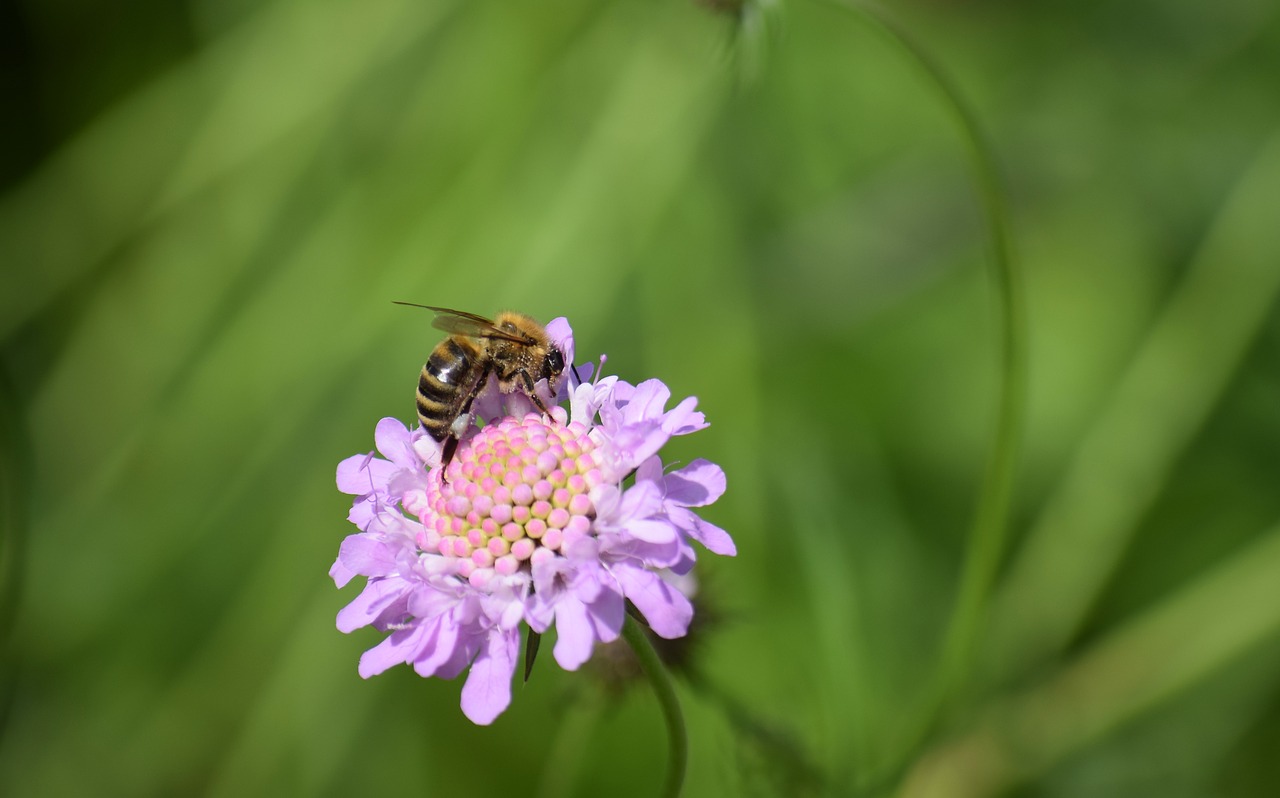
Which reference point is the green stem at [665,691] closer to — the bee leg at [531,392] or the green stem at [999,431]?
the bee leg at [531,392]

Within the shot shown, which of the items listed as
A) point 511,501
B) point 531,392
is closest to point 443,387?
point 531,392

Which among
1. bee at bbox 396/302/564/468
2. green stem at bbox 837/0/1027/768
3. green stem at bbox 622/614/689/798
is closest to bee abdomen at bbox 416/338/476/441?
bee at bbox 396/302/564/468

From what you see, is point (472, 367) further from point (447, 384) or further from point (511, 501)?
point (511, 501)

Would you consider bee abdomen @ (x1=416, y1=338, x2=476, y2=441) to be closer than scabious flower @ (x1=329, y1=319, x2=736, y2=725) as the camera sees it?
No

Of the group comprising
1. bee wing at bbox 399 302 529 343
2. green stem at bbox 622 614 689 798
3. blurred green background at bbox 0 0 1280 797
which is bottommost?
blurred green background at bbox 0 0 1280 797

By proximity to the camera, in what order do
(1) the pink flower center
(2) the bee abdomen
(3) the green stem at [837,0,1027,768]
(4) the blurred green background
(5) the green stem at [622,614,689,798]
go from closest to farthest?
(5) the green stem at [622,614,689,798], (1) the pink flower center, (2) the bee abdomen, (3) the green stem at [837,0,1027,768], (4) the blurred green background

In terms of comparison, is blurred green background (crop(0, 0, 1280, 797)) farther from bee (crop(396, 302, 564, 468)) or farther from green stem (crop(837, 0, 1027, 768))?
bee (crop(396, 302, 564, 468))

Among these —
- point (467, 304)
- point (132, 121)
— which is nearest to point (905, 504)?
point (467, 304)
